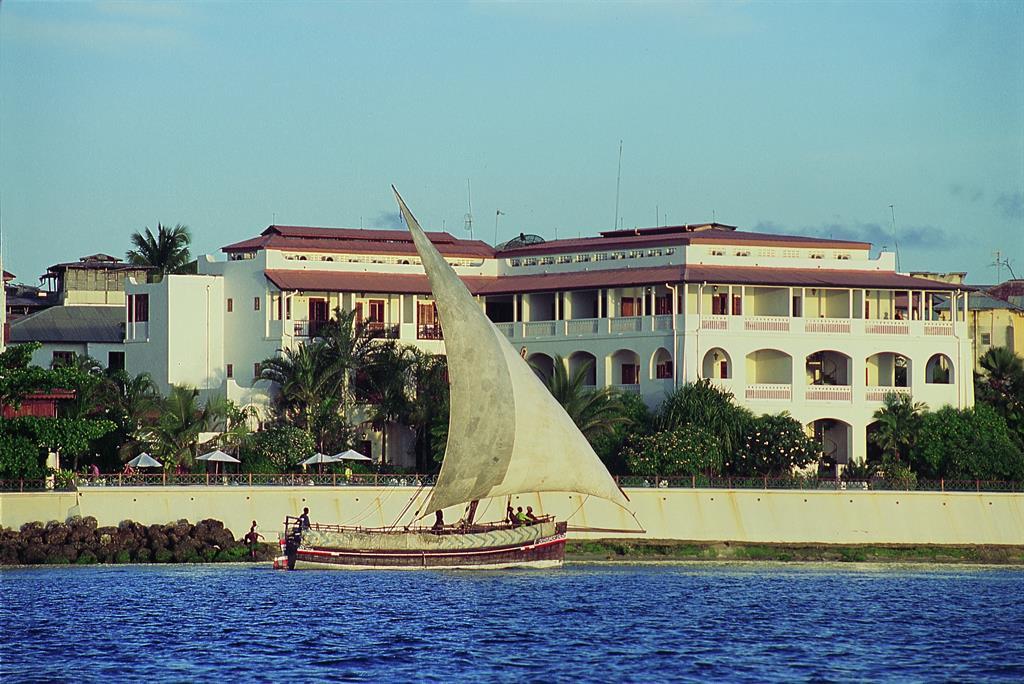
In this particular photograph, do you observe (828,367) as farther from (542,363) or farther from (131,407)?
(131,407)

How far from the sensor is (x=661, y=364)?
7931cm

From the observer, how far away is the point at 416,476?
7088cm

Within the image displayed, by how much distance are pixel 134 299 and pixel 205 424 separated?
10.8m

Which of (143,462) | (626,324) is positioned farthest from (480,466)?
(626,324)

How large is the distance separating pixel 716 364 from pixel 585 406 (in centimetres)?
661

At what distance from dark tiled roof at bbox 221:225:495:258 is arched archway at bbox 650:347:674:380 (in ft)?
33.6

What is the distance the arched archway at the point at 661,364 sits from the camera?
78938 mm

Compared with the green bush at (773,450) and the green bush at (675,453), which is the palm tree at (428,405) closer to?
the green bush at (675,453)

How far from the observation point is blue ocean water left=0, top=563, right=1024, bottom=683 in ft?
144

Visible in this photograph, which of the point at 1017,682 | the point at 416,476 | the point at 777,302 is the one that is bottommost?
the point at 1017,682

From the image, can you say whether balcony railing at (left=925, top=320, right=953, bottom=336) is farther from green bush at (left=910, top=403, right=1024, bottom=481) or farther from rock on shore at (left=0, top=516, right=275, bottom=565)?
rock on shore at (left=0, top=516, right=275, bottom=565)

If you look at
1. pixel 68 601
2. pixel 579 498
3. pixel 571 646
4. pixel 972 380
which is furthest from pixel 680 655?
pixel 972 380

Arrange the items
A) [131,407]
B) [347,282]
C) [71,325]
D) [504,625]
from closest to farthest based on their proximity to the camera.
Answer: [504,625] → [131,407] → [347,282] → [71,325]

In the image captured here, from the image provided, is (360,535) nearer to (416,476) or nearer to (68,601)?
(416,476)
